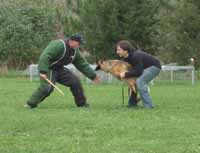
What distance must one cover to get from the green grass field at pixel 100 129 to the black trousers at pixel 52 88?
10.0 inches

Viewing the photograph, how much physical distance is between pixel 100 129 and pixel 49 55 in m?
3.98

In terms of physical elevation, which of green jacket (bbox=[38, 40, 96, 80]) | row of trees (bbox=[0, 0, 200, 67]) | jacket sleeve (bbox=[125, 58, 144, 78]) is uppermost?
green jacket (bbox=[38, 40, 96, 80])

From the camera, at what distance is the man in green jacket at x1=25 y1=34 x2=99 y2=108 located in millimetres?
13820

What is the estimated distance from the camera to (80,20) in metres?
35.8

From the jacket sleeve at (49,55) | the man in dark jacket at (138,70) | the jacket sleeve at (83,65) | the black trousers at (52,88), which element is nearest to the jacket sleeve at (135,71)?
the man in dark jacket at (138,70)

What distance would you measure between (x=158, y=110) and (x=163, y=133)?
3.92 meters

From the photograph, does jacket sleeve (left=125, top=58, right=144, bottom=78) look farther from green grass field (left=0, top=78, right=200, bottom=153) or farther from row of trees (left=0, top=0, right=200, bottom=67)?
row of trees (left=0, top=0, right=200, bottom=67)

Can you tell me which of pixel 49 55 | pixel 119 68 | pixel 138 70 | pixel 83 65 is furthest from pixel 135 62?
pixel 49 55

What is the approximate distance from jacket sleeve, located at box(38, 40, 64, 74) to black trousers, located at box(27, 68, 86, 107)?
0.30m

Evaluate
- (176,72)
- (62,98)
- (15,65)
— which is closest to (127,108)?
(62,98)

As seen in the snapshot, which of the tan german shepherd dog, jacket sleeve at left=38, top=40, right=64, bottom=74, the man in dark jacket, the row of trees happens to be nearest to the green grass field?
the man in dark jacket

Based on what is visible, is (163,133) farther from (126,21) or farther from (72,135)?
(126,21)

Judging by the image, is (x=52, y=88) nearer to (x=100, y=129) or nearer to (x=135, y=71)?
(x=135, y=71)

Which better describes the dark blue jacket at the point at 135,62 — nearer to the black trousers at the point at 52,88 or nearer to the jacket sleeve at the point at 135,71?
the jacket sleeve at the point at 135,71
